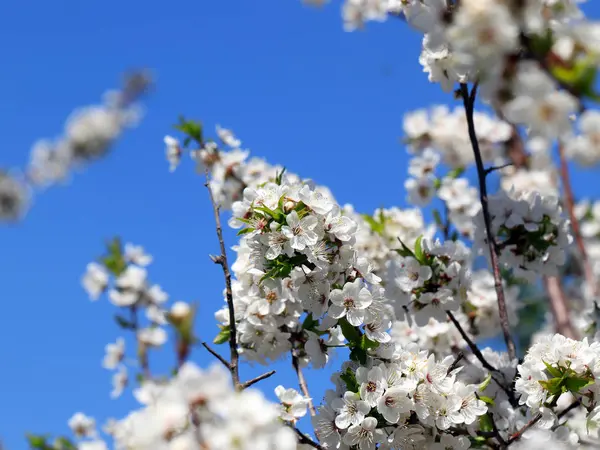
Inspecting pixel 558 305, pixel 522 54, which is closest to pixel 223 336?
pixel 522 54

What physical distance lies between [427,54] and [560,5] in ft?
2.33

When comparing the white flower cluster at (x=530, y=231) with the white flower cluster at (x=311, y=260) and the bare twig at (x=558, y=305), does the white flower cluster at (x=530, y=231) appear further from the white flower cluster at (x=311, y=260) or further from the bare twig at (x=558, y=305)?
the bare twig at (x=558, y=305)

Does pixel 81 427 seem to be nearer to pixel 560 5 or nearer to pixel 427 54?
pixel 427 54

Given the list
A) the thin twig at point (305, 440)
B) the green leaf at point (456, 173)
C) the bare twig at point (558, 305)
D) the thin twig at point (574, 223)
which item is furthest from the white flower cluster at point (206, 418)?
the bare twig at point (558, 305)

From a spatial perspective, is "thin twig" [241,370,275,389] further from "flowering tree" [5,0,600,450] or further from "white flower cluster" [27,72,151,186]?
"white flower cluster" [27,72,151,186]

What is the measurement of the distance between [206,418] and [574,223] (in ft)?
11.6

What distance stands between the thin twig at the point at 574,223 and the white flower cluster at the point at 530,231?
1.06 meters

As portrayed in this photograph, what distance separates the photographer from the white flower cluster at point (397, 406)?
2273mm

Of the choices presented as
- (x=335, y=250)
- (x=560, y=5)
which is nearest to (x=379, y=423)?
(x=335, y=250)

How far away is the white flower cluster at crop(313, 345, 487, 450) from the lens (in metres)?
2.27

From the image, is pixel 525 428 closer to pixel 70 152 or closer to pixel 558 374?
pixel 558 374

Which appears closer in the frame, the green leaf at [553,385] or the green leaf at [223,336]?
the green leaf at [553,385]

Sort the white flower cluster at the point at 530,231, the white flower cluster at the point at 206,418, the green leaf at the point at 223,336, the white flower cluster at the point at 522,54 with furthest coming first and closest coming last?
the white flower cluster at the point at 530,231
the green leaf at the point at 223,336
the white flower cluster at the point at 522,54
the white flower cluster at the point at 206,418

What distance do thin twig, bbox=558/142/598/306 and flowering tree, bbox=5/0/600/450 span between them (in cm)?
5
